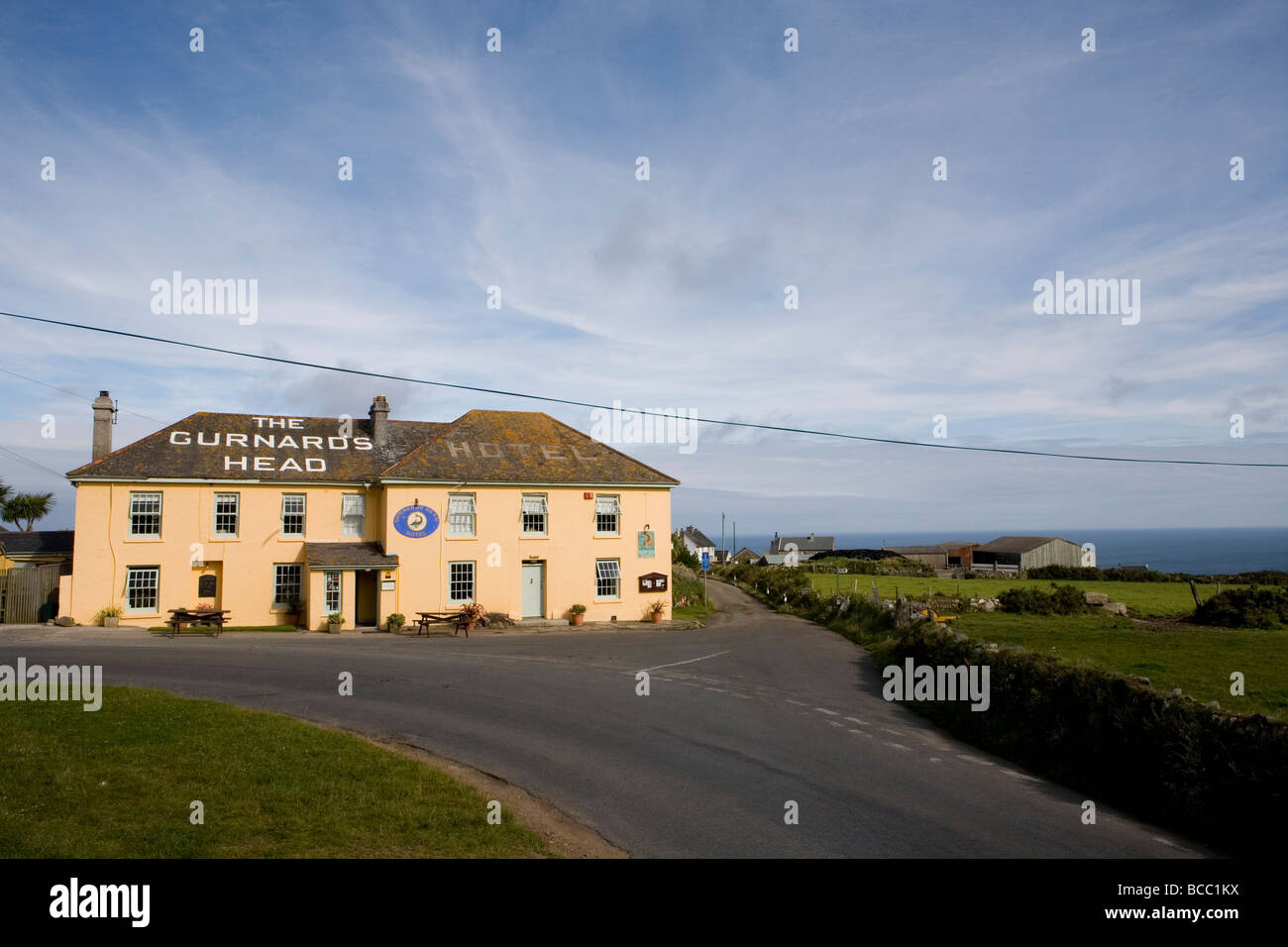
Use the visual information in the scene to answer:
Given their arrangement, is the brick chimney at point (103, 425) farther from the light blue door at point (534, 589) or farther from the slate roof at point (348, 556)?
the light blue door at point (534, 589)

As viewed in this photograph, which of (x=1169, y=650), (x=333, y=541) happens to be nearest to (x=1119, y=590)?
(x=1169, y=650)

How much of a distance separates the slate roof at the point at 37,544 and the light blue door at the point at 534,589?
1938cm

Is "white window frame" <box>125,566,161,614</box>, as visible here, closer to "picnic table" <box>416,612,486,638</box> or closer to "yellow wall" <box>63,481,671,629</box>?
"yellow wall" <box>63,481,671,629</box>

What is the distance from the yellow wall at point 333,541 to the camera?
27438 millimetres

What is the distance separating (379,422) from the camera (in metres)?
33.2

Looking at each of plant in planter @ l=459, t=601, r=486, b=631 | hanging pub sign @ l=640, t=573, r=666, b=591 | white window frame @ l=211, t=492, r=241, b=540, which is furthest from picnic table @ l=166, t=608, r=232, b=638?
hanging pub sign @ l=640, t=573, r=666, b=591

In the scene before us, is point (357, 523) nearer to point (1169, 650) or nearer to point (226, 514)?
point (226, 514)

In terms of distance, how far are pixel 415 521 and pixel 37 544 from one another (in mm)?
17730

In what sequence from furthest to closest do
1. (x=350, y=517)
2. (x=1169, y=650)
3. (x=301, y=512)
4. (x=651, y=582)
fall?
(x=651, y=582), (x=350, y=517), (x=301, y=512), (x=1169, y=650)

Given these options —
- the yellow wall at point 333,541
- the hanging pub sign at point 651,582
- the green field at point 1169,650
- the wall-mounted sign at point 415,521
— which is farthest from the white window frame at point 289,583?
the green field at point 1169,650

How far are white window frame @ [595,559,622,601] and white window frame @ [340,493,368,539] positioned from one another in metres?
9.41

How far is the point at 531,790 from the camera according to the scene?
1022 cm
